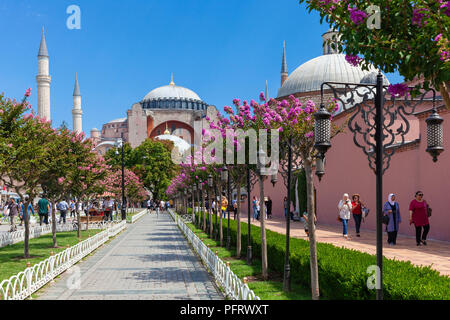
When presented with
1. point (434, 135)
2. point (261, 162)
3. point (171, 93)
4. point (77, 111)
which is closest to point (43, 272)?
point (261, 162)

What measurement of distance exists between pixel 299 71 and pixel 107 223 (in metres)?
28.1

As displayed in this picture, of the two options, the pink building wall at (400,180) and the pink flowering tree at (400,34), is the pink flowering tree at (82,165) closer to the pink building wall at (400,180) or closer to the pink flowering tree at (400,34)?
the pink building wall at (400,180)

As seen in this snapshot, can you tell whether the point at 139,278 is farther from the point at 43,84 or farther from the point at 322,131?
the point at 43,84

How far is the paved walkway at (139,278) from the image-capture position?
822 centimetres

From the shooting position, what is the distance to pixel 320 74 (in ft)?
150

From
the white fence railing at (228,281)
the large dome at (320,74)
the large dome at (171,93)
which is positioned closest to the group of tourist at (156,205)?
the large dome at (320,74)

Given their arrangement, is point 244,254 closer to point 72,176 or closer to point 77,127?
point 72,176

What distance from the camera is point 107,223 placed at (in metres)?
26.5

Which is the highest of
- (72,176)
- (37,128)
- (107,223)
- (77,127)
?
(77,127)

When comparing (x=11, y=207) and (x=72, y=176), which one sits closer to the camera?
(x=72, y=176)

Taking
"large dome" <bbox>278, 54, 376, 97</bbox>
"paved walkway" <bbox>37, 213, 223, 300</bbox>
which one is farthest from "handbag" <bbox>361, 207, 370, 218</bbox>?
"large dome" <bbox>278, 54, 376, 97</bbox>

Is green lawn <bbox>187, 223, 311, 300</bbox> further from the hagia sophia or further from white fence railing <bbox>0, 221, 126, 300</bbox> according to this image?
white fence railing <bbox>0, 221, 126, 300</bbox>

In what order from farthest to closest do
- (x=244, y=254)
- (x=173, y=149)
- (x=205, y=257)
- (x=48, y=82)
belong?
(x=173, y=149), (x=48, y=82), (x=244, y=254), (x=205, y=257)
